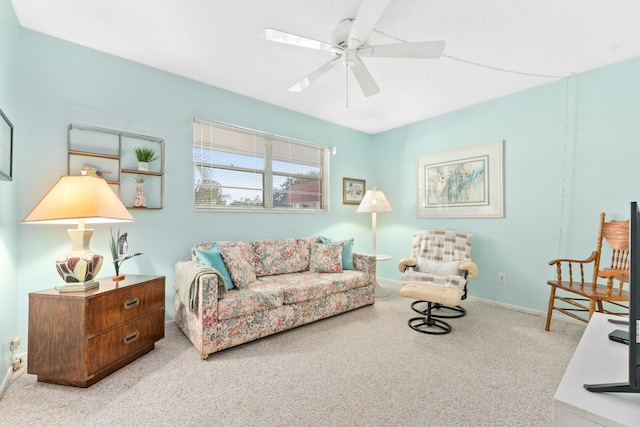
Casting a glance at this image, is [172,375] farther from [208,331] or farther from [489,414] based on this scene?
[489,414]

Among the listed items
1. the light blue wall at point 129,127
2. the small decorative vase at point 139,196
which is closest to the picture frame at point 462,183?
the light blue wall at point 129,127

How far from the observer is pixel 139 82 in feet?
9.12

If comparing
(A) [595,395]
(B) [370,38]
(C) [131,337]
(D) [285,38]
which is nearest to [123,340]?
(C) [131,337]

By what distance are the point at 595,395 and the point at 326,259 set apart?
109 inches

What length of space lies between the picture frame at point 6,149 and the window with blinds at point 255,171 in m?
1.40

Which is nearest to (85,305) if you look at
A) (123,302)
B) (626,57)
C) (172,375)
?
(123,302)

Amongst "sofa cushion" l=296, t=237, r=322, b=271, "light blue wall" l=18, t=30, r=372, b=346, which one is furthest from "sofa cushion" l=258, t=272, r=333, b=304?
"light blue wall" l=18, t=30, r=372, b=346

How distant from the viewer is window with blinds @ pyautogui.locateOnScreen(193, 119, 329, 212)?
10.7 ft

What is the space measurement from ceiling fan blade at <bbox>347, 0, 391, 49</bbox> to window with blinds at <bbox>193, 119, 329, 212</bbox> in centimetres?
195

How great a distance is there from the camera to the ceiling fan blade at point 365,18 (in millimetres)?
1556

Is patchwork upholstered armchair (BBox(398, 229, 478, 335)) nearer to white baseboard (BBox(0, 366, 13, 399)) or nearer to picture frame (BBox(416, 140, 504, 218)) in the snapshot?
picture frame (BBox(416, 140, 504, 218))

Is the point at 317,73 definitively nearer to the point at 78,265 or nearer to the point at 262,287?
the point at 262,287

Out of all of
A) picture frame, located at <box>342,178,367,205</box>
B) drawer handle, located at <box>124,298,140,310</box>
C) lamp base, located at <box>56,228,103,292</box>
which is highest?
picture frame, located at <box>342,178,367,205</box>

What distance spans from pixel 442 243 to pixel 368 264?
1.03 m
